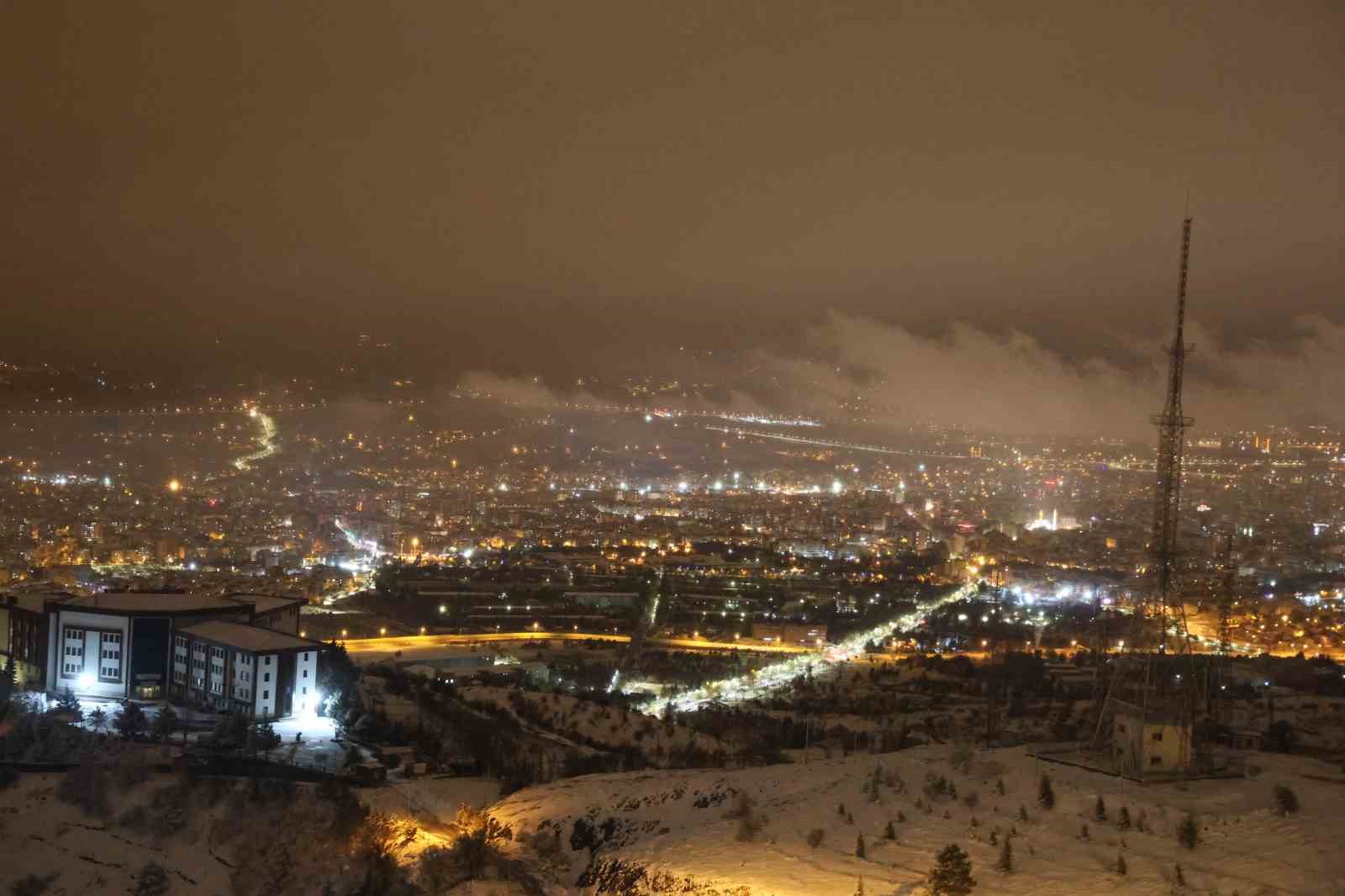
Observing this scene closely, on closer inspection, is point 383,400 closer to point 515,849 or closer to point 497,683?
point 497,683

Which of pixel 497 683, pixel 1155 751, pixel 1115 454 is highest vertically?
pixel 1115 454

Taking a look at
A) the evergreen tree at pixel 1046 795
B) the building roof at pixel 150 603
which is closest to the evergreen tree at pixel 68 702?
the building roof at pixel 150 603

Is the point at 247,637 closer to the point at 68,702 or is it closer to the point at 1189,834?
the point at 68,702

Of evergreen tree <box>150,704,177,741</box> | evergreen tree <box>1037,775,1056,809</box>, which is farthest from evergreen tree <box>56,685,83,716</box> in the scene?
evergreen tree <box>1037,775,1056,809</box>

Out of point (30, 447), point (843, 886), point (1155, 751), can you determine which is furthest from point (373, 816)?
point (30, 447)

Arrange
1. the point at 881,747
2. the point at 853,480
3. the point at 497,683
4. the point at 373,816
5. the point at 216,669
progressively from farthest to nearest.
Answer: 1. the point at 853,480
2. the point at 497,683
3. the point at 216,669
4. the point at 881,747
5. the point at 373,816

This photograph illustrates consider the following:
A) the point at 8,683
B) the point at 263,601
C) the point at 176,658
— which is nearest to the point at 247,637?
the point at 176,658

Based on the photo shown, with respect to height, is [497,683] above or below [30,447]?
below
